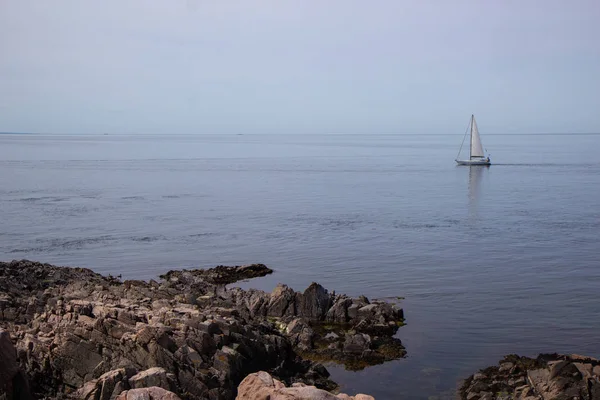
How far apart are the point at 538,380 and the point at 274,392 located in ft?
38.5

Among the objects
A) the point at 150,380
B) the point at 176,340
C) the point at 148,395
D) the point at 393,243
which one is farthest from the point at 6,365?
the point at 393,243

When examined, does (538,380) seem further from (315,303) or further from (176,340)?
(176,340)

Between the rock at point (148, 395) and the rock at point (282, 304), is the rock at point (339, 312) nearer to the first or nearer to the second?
the rock at point (282, 304)

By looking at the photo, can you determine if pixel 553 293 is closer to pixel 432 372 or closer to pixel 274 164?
pixel 432 372

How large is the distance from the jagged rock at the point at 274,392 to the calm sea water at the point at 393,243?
9.29 meters

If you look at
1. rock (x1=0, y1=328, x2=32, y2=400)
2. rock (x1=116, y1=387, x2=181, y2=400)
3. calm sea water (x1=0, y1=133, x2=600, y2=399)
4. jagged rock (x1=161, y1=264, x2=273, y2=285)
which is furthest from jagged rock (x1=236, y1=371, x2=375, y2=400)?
jagged rock (x1=161, y1=264, x2=273, y2=285)

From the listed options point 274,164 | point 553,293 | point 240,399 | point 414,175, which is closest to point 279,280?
Result: point 553,293

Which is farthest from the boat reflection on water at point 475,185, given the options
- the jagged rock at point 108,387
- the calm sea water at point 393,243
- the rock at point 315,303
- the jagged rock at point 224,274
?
the jagged rock at point 108,387

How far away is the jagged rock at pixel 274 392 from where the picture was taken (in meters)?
15.2

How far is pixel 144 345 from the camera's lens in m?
22.3

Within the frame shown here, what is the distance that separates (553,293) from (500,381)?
15.0 metres

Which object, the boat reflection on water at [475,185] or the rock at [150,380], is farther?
the boat reflection on water at [475,185]

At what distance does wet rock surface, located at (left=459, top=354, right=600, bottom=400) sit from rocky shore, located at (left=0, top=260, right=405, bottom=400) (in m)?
4.46

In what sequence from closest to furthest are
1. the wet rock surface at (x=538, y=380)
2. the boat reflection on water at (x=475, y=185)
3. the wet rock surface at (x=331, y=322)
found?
the wet rock surface at (x=538, y=380) < the wet rock surface at (x=331, y=322) < the boat reflection on water at (x=475, y=185)
